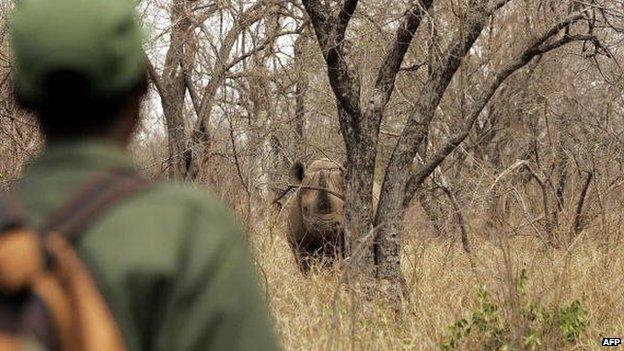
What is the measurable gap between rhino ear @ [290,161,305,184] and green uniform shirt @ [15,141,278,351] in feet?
28.6

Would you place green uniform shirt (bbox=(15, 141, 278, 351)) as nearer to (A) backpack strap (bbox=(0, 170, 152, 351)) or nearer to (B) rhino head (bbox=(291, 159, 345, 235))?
(A) backpack strap (bbox=(0, 170, 152, 351))

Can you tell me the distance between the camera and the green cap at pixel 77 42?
122 centimetres

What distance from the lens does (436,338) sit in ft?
19.1

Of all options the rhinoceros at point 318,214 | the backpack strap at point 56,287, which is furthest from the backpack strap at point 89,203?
the rhinoceros at point 318,214

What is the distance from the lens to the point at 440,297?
6.78 metres

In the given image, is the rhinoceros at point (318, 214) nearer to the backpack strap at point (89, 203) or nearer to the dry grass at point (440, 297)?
the dry grass at point (440, 297)

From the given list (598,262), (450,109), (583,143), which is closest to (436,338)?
(598,262)

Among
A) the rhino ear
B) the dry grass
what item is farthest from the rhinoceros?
the dry grass

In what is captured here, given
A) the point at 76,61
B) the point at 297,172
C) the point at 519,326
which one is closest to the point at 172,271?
the point at 76,61

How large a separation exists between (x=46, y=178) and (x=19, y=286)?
0.17 metres

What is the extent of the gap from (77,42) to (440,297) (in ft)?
18.9

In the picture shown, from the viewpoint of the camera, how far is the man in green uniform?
1151 mm

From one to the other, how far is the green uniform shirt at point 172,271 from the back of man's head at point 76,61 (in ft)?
0.41

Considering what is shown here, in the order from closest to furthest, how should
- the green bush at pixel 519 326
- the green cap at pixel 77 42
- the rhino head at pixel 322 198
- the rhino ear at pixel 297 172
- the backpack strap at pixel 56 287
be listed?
the backpack strap at pixel 56 287 → the green cap at pixel 77 42 → the green bush at pixel 519 326 → the rhino head at pixel 322 198 → the rhino ear at pixel 297 172
